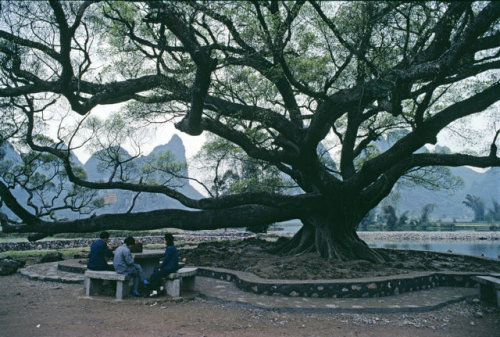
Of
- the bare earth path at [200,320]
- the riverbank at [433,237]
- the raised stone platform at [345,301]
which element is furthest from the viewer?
the riverbank at [433,237]

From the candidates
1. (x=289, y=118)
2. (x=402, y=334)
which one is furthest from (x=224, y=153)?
(x=402, y=334)

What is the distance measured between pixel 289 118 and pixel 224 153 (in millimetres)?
3822

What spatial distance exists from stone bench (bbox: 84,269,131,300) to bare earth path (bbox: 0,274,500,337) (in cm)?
21

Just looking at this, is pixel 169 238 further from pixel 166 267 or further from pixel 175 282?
pixel 175 282

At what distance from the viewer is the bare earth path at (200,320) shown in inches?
195

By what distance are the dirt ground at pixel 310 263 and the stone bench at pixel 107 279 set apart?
3090mm

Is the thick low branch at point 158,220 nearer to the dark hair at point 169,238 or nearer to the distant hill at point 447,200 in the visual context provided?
the dark hair at point 169,238

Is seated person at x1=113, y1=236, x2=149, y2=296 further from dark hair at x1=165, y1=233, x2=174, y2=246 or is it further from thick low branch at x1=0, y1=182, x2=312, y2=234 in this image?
thick low branch at x1=0, y1=182, x2=312, y2=234

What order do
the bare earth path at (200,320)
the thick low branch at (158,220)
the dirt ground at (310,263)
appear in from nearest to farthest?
the bare earth path at (200,320)
the dirt ground at (310,263)
the thick low branch at (158,220)

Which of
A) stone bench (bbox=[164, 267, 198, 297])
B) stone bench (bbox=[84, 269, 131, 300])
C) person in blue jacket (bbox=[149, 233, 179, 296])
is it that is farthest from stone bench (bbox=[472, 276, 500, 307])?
stone bench (bbox=[84, 269, 131, 300])

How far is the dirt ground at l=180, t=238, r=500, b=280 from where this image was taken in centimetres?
850

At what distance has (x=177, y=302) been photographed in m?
6.77

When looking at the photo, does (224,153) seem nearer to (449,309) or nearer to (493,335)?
(449,309)

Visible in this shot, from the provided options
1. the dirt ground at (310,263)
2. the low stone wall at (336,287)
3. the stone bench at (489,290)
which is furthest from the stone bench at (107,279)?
the stone bench at (489,290)
